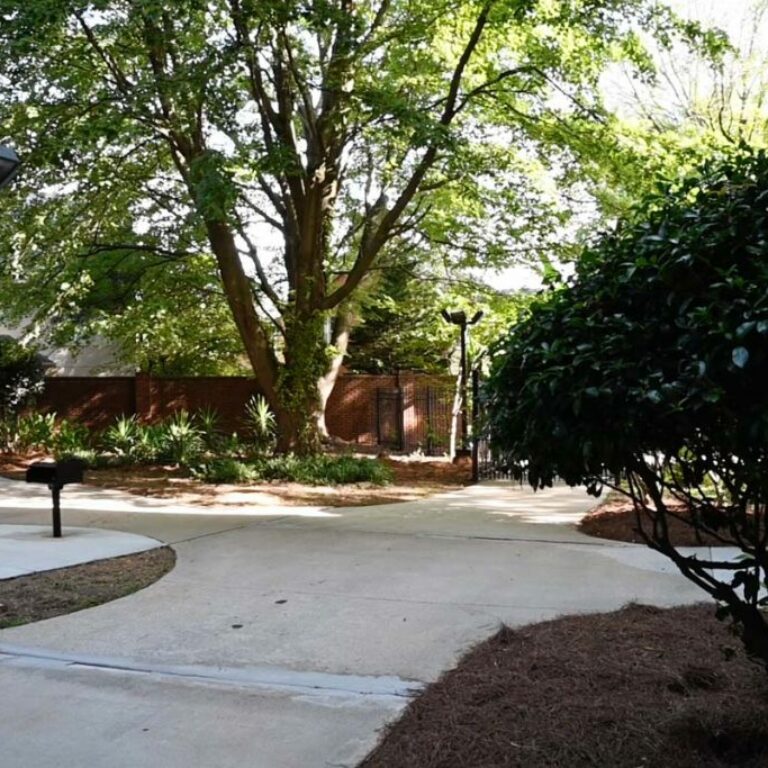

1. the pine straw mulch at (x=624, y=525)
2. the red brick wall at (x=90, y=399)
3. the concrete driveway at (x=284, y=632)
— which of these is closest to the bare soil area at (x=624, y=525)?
the pine straw mulch at (x=624, y=525)

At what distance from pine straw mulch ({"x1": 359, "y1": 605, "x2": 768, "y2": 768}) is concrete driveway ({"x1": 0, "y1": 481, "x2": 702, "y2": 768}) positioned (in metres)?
0.32

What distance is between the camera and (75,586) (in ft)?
23.9

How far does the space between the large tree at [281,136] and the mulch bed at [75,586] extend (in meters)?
4.64

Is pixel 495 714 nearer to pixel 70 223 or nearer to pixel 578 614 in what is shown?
pixel 578 614

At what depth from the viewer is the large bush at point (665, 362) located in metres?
2.86

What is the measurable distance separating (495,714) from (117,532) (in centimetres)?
681

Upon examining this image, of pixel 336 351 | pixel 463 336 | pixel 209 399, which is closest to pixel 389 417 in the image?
pixel 209 399

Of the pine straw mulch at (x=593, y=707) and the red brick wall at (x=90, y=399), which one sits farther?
the red brick wall at (x=90, y=399)

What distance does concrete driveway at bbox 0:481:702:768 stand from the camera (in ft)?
13.8

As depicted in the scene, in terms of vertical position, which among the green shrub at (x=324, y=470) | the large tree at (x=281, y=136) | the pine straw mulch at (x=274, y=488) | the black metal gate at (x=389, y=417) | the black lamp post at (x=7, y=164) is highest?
the large tree at (x=281, y=136)

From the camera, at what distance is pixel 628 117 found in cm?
1995

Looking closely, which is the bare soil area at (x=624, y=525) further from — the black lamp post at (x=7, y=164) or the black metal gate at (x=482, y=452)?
the black lamp post at (x=7, y=164)

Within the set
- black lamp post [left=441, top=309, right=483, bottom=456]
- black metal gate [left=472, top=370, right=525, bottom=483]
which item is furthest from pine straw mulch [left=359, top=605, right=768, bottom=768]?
black lamp post [left=441, top=309, right=483, bottom=456]

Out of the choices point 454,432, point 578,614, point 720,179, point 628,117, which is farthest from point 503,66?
point 720,179
